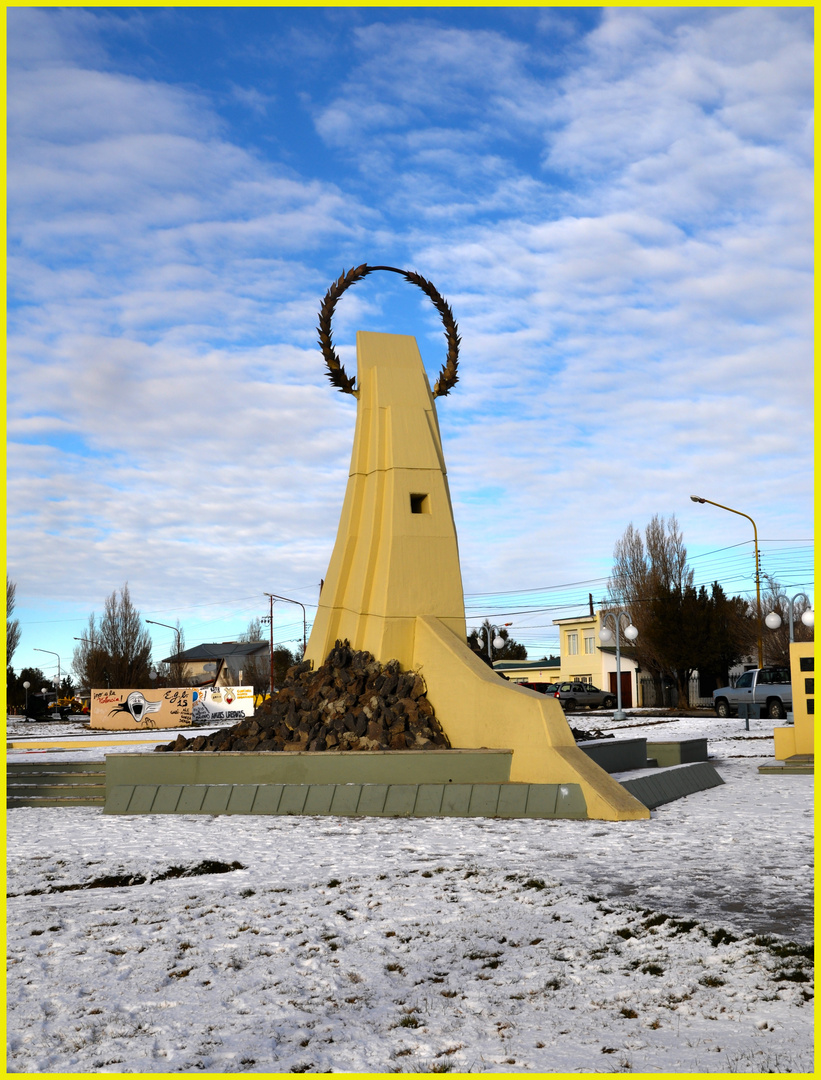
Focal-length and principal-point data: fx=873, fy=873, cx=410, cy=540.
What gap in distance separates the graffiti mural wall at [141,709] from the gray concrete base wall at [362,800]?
22.1 meters

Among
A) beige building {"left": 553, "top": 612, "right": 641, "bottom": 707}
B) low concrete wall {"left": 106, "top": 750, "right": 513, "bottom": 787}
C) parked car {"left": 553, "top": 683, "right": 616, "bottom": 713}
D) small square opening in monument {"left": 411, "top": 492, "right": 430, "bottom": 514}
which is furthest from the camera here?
beige building {"left": 553, "top": 612, "right": 641, "bottom": 707}

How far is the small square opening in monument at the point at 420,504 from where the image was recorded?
1370cm

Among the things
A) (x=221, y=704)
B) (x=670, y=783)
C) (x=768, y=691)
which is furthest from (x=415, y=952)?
(x=221, y=704)

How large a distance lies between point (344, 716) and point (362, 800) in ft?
5.21

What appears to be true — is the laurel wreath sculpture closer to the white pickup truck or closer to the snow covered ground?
the snow covered ground

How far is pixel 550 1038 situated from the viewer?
412cm

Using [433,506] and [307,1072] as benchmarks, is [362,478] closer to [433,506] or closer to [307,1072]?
[433,506]

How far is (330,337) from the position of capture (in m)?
14.2

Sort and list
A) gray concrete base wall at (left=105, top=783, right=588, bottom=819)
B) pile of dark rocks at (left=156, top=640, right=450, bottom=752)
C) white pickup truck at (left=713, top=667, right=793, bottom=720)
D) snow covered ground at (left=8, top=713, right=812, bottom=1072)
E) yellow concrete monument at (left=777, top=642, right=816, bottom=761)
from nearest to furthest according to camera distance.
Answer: snow covered ground at (left=8, top=713, right=812, bottom=1072)
gray concrete base wall at (left=105, top=783, right=588, bottom=819)
pile of dark rocks at (left=156, top=640, right=450, bottom=752)
yellow concrete monument at (left=777, top=642, right=816, bottom=761)
white pickup truck at (left=713, top=667, right=793, bottom=720)

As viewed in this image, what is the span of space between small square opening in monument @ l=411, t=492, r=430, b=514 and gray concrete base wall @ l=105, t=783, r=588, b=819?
4483mm

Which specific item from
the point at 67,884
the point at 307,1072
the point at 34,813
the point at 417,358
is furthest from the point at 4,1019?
the point at 417,358

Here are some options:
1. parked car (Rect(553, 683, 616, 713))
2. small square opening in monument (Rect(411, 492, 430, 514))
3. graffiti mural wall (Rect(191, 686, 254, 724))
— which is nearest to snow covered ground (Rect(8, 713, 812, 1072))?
small square opening in monument (Rect(411, 492, 430, 514))

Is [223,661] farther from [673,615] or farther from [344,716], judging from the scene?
[344,716]

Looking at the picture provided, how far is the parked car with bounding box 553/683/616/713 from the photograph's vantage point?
40875 millimetres
